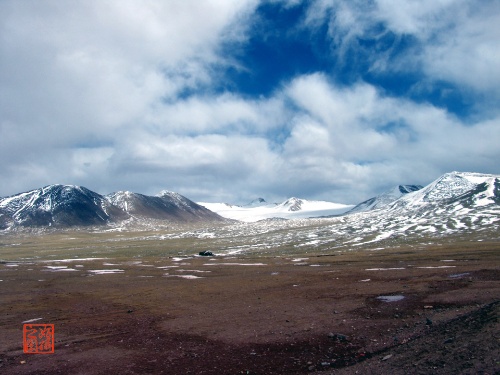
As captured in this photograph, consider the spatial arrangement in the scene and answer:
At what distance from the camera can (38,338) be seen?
28375 mm

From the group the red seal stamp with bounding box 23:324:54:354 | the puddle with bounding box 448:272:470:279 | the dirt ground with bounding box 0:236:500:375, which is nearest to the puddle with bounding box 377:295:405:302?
the dirt ground with bounding box 0:236:500:375

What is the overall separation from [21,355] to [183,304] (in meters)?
18.1

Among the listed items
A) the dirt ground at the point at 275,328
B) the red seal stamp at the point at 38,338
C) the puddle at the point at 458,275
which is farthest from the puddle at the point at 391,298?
the red seal stamp at the point at 38,338

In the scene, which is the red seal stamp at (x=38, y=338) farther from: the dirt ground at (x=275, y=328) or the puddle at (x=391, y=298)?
the puddle at (x=391, y=298)

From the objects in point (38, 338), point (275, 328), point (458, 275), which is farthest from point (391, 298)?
point (38, 338)

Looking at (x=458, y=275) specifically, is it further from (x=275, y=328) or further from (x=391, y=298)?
(x=275, y=328)

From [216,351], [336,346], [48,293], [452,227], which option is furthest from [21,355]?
[452,227]

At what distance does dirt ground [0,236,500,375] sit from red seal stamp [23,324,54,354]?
629mm

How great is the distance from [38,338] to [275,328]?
18.1m

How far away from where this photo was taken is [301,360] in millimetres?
20500

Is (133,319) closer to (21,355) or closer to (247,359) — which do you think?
(21,355)

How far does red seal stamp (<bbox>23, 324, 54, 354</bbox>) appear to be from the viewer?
82.1ft

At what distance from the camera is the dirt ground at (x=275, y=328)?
61.8 ft

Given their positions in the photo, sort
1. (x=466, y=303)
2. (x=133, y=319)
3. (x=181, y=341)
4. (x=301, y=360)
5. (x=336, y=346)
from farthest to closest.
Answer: (x=133, y=319) < (x=466, y=303) < (x=181, y=341) < (x=336, y=346) < (x=301, y=360)
